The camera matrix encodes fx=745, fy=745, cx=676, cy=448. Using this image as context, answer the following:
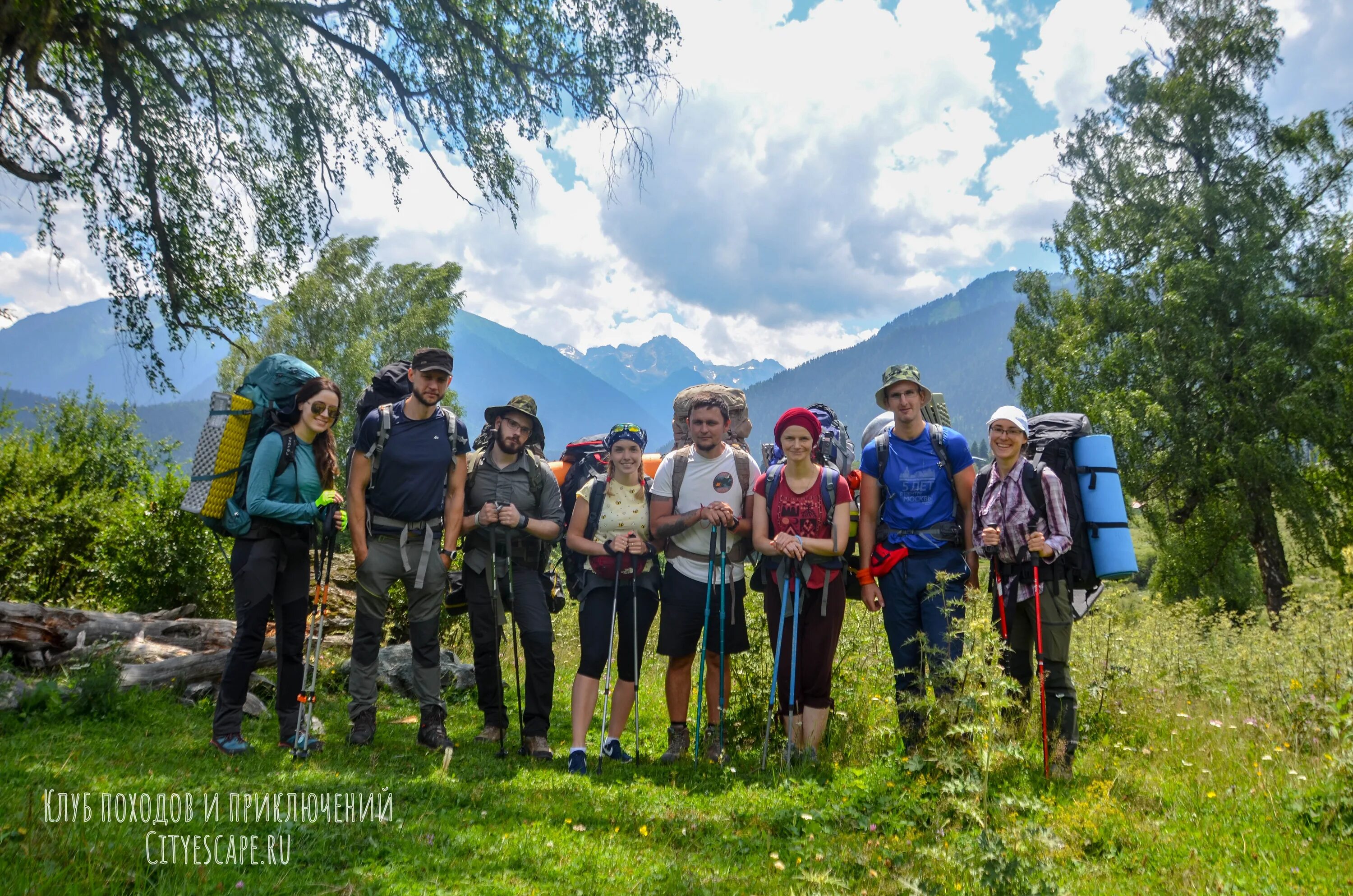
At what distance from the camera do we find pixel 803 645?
491cm

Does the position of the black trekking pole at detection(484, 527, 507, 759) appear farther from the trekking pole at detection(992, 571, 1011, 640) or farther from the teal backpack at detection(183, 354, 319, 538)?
the trekking pole at detection(992, 571, 1011, 640)

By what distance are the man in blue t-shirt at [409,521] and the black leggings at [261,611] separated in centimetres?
37

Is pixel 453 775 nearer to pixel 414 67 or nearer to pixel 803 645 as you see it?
pixel 803 645

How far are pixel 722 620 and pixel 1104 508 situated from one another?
2.55 m

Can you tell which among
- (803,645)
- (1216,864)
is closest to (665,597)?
(803,645)

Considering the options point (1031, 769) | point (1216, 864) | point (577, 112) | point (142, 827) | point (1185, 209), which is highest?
point (1185, 209)

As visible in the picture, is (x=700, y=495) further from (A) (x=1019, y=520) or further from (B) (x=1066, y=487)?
(B) (x=1066, y=487)

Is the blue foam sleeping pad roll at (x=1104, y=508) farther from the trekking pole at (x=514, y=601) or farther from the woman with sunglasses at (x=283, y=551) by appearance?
the woman with sunglasses at (x=283, y=551)

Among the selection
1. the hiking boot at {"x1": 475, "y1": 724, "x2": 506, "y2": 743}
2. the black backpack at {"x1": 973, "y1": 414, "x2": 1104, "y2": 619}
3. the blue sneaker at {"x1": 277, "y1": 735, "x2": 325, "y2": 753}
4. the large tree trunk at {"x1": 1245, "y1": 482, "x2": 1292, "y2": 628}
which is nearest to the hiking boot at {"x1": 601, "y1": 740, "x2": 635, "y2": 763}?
→ the hiking boot at {"x1": 475, "y1": 724, "x2": 506, "y2": 743}

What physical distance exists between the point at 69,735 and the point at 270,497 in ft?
6.48

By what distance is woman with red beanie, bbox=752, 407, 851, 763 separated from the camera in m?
4.83

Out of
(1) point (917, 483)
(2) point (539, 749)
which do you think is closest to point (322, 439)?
(2) point (539, 749)

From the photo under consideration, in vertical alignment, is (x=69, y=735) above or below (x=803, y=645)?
below

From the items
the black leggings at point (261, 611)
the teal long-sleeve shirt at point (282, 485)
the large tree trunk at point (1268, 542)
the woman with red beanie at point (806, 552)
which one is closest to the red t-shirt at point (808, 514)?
the woman with red beanie at point (806, 552)
